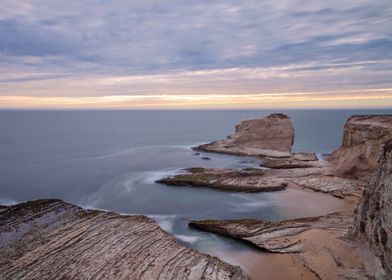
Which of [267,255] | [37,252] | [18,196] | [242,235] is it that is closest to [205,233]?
[242,235]

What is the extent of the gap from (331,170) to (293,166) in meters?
5.32

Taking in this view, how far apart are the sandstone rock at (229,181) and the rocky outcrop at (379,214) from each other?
16.7 metres

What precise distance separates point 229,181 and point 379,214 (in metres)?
22.8

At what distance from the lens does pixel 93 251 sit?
20.2 m

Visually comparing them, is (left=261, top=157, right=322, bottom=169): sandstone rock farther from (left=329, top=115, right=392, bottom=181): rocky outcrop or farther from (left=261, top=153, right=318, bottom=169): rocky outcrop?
(left=329, top=115, right=392, bottom=181): rocky outcrop

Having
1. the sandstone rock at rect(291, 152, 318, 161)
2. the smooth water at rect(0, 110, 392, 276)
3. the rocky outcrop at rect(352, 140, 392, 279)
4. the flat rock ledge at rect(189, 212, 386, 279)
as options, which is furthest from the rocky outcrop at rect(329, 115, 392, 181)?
the rocky outcrop at rect(352, 140, 392, 279)

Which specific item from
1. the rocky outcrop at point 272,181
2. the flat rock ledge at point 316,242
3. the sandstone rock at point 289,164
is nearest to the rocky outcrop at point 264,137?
the sandstone rock at point 289,164

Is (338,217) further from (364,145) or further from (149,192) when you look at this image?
(149,192)

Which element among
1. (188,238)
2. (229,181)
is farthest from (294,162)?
(188,238)

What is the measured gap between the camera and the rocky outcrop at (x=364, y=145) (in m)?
38.1

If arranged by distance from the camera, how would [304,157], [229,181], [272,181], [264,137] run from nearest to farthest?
[272,181], [229,181], [304,157], [264,137]

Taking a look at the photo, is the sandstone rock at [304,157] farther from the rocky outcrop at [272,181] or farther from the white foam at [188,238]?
the white foam at [188,238]

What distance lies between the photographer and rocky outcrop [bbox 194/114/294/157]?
64.5m

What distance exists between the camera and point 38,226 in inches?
927
